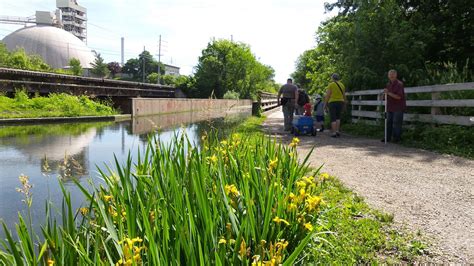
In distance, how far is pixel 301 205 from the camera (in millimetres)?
2904

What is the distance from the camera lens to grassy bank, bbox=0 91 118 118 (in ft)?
68.6

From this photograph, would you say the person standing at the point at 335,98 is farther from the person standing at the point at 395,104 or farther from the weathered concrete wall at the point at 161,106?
the weathered concrete wall at the point at 161,106

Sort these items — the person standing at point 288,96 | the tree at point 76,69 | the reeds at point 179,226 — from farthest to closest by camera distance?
1. the tree at point 76,69
2. the person standing at point 288,96
3. the reeds at point 179,226

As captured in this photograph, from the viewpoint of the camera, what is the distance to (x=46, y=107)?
77.6ft

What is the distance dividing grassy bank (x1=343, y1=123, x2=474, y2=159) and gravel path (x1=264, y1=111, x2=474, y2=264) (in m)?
0.45

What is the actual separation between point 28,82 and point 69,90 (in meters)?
4.53

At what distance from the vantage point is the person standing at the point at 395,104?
10.3 metres

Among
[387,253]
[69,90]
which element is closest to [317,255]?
[387,253]

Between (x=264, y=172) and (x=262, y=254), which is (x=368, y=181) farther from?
(x=262, y=254)

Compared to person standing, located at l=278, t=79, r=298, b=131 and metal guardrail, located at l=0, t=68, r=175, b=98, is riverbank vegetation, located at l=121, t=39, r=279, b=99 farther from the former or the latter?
person standing, located at l=278, t=79, r=298, b=131

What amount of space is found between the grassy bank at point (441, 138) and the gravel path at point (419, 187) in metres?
0.45

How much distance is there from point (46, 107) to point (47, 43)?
13092 cm

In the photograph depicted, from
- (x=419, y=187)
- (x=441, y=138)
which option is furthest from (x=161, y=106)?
(x=419, y=187)

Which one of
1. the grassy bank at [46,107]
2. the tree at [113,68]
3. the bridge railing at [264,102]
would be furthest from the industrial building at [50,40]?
the grassy bank at [46,107]
